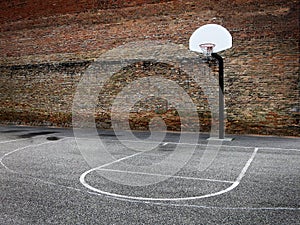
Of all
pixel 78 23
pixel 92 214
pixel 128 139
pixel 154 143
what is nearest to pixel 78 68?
pixel 78 23

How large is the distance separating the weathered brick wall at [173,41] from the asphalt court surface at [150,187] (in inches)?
107

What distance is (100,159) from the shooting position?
8.08m

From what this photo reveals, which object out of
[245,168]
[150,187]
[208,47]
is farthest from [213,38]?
[150,187]

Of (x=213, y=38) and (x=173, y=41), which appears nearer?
(x=213, y=38)

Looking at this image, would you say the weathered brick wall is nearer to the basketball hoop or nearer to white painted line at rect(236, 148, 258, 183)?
the basketball hoop

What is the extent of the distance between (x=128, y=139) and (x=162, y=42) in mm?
4501

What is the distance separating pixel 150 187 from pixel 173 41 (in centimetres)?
865

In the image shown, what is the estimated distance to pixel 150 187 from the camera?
573cm

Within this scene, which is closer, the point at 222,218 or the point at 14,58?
the point at 222,218

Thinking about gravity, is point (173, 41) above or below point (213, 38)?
above

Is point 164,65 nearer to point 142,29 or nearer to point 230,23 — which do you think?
point 142,29

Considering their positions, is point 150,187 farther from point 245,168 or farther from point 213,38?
point 213,38

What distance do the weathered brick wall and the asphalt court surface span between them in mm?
2715

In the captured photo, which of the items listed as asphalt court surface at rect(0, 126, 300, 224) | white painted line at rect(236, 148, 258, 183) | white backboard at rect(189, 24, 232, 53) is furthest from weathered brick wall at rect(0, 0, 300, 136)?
white painted line at rect(236, 148, 258, 183)
